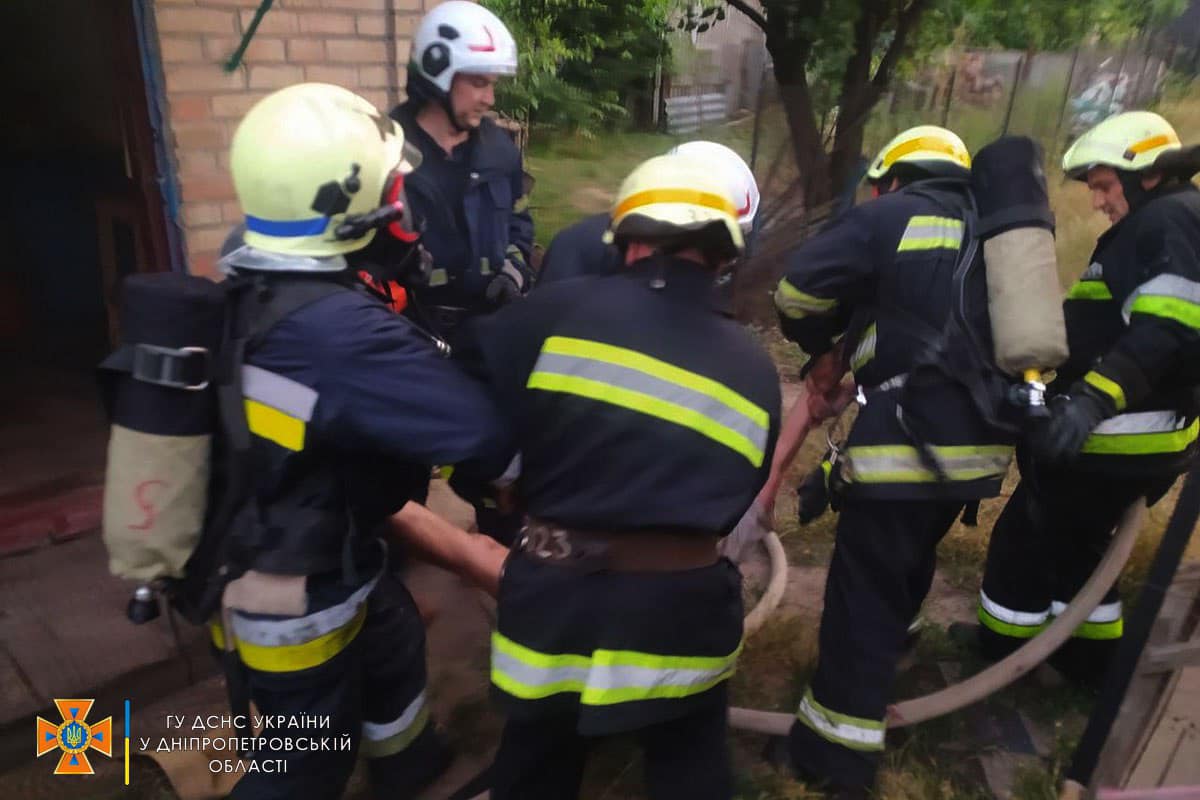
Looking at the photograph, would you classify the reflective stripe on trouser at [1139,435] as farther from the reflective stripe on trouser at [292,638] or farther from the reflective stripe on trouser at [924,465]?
the reflective stripe on trouser at [292,638]

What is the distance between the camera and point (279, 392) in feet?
6.10

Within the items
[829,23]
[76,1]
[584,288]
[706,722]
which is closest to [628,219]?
[584,288]

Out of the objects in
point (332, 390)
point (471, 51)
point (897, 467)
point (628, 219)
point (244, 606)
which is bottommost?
point (244, 606)

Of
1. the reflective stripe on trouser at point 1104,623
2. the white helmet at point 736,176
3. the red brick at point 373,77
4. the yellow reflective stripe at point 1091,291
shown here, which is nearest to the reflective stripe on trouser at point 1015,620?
the reflective stripe on trouser at point 1104,623

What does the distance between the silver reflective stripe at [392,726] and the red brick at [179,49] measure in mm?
2411

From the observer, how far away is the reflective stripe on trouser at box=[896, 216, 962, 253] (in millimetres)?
2502

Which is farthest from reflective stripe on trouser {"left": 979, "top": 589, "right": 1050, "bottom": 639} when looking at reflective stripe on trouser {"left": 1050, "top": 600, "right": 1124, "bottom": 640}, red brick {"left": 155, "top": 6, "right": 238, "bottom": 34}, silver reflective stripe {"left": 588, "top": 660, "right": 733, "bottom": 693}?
red brick {"left": 155, "top": 6, "right": 238, "bottom": 34}

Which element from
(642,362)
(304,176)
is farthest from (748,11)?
(642,362)

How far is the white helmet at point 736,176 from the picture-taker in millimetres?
2764

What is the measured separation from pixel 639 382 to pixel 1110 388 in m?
1.72

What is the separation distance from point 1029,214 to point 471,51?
202 centimetres

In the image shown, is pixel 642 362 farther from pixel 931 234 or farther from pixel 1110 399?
pixel 1110 399

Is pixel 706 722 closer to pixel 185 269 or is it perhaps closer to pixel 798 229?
pixel 185 269

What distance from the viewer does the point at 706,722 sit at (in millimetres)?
2164
